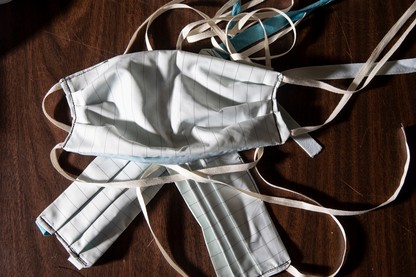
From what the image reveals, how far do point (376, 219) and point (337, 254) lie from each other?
6 centimetres

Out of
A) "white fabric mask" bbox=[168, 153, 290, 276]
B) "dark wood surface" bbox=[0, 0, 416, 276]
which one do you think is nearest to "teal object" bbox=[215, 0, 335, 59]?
"dark wood surface" bbox=[0, 0, 416, 276]

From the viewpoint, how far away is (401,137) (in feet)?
1.68

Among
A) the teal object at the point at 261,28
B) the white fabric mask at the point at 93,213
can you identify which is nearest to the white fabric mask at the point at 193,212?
the white fabric mask at the point at 93,213

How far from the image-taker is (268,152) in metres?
0.51

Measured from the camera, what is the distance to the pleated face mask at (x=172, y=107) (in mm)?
457

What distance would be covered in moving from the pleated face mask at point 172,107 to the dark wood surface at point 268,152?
0.05m

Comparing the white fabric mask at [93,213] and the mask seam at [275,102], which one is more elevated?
the mask seam at [275,102]

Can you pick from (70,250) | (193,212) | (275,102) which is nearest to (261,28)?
(275,102)

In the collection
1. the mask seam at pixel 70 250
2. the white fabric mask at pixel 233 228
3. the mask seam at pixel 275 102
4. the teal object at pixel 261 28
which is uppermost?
the teal object at pixel 261 28

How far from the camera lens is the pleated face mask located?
46 centimetres

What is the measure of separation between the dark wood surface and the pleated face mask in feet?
0.15

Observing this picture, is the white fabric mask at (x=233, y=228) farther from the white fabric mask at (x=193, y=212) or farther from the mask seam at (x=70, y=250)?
the mask seam at (x=70, y=250)

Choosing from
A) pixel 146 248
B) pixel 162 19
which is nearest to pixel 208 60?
pixel 162 19

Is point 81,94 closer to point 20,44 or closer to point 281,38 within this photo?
point 20,44
